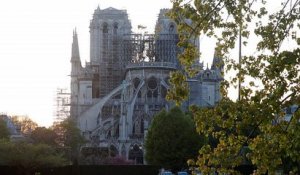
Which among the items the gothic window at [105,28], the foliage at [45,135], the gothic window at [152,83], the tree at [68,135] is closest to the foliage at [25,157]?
the foliage at [45,135]

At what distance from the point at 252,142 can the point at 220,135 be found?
700 mm

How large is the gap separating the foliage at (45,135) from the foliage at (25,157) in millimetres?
31232

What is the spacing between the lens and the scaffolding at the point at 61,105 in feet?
396

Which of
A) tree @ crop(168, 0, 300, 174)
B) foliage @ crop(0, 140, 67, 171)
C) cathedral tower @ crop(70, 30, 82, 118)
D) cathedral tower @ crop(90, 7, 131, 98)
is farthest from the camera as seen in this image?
cathedral tower @ crop(90, 7, 131, 98)

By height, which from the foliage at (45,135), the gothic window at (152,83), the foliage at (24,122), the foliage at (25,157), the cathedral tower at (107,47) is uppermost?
the cathedral tower at (107,47)

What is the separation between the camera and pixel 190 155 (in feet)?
230

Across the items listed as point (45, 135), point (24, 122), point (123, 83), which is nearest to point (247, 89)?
point (45, 135)

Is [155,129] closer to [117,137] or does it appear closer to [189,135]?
[189,135]

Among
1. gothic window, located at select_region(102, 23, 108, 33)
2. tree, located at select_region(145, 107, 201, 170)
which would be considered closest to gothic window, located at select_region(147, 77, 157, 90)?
gothic window, located at select_region(102, 23, 108, 33)

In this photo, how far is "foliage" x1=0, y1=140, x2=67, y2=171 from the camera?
57156 mm

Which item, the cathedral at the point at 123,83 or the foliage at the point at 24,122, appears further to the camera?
the foliage at the point at 24,122

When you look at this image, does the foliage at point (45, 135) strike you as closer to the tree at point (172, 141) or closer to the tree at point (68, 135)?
the tree at point (68, 135)

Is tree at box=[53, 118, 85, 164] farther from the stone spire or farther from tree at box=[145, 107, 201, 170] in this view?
the stone spire

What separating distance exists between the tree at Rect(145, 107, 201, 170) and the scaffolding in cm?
4950
